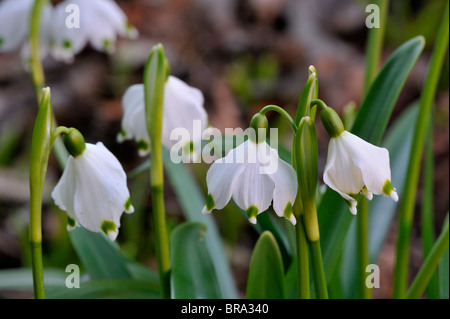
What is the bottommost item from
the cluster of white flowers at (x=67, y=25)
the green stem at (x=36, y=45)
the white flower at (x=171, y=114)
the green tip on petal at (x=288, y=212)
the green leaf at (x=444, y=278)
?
the green leaf at (x=444, y=278)

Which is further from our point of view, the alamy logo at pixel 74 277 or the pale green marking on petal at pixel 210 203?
the alamy logo at pixel 74 277

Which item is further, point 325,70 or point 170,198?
point 325,70

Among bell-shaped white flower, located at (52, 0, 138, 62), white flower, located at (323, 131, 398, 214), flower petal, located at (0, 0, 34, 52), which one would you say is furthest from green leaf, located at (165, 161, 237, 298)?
white flower, located at (323, 131, 398, 214)

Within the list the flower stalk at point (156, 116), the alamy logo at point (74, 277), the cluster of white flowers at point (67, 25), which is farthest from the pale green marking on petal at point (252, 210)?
the cluster of white flowers at point (67, 25)

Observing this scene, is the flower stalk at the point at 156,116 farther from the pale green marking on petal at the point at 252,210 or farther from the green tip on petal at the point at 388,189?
the green tip on petal at the point at 388,189

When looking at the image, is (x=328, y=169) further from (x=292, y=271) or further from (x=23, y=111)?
(x=23, y=111)
